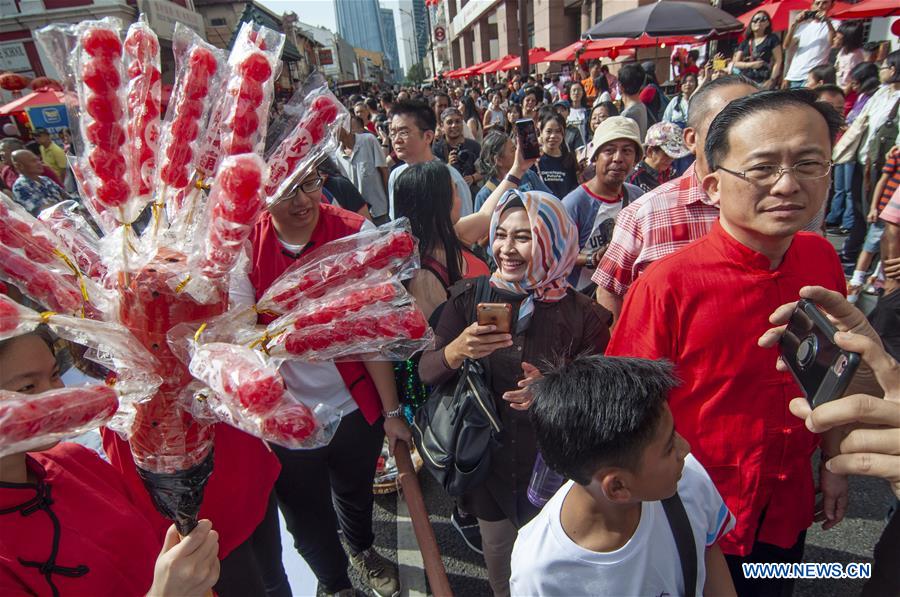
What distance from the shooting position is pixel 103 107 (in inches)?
35.2

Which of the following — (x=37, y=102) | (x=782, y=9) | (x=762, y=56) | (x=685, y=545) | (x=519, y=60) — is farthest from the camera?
(x=519, y=60)

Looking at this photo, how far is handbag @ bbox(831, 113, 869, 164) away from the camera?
506cm

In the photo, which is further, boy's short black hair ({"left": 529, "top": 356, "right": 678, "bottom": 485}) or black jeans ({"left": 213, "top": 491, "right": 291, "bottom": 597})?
black jeans ({"left": 213, "top": 491, "right": 291, "bottom": 597})

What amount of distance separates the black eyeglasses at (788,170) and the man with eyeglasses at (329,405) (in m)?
1.41

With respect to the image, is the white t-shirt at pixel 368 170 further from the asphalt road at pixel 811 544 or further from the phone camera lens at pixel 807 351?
the phone camera lens at pixel 807 351

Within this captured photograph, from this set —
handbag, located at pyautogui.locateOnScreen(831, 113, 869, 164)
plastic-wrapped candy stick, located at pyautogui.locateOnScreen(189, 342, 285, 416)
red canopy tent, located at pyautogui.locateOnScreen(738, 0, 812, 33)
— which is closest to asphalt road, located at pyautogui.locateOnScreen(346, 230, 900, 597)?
plastic-wrapped candy stick, located at pyautogui.locateOnScreen(189, 342, 285, 416)

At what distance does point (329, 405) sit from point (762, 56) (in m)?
8.25

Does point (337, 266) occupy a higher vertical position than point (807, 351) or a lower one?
higher

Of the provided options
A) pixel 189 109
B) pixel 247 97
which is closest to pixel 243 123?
pixel 247 97

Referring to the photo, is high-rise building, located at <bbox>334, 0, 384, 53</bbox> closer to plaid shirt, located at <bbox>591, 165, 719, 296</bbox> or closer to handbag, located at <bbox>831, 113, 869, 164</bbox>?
handbag, located at <bbox>831, 113, 869, 164</bbox>

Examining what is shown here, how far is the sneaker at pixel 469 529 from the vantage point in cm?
268

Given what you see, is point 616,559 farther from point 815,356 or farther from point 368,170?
point 368,170

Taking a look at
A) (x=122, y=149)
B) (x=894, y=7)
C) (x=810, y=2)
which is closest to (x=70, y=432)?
(x=122, y=149)

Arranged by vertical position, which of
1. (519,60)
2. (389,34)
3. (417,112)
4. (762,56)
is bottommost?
(417,112)
